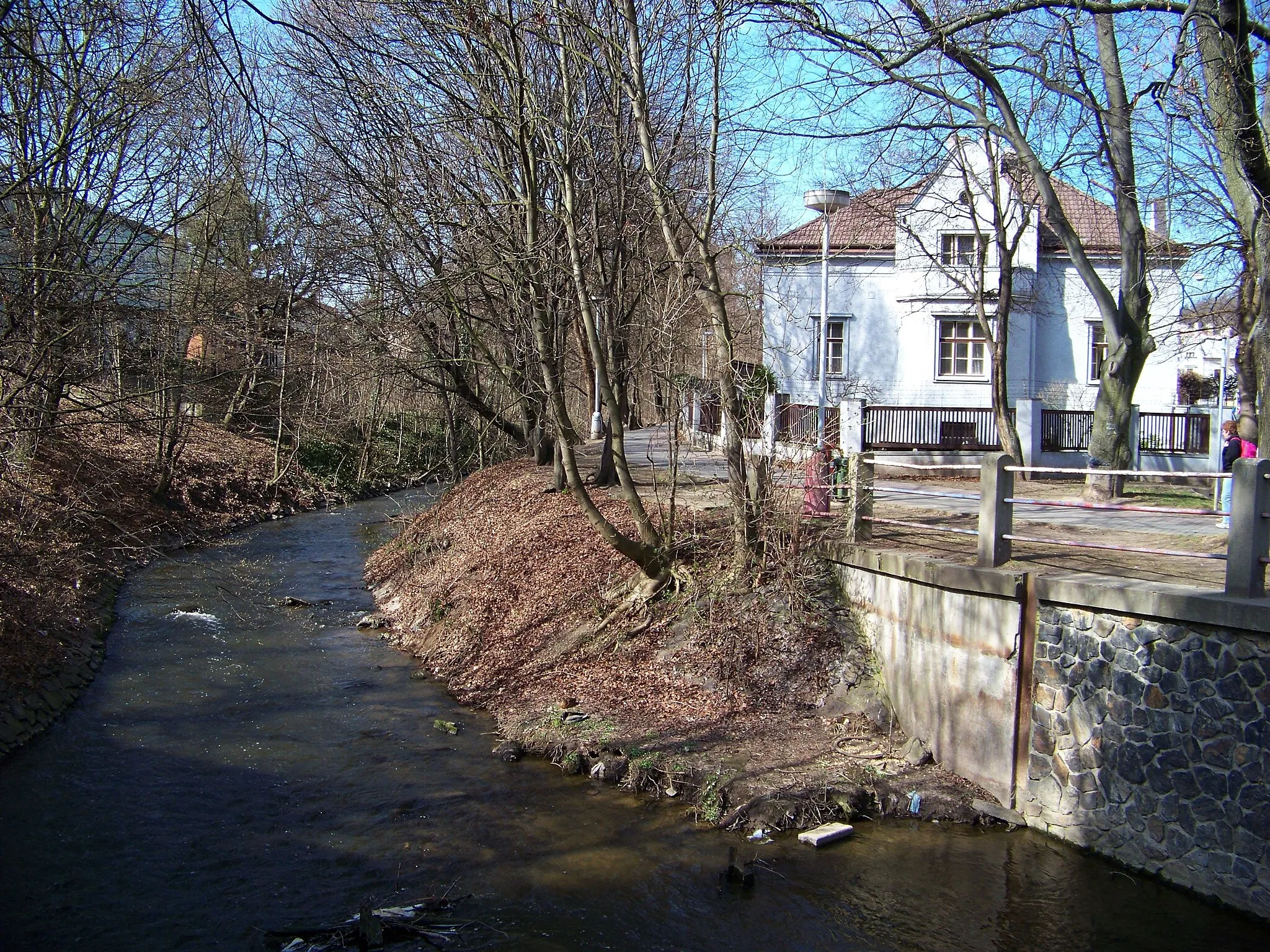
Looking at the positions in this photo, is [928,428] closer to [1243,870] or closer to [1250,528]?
[1250,528]

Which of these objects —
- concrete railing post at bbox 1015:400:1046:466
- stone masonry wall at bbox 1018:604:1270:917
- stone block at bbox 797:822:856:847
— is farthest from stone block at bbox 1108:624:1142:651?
concrete railing post at bbox 1015:400:1046:466

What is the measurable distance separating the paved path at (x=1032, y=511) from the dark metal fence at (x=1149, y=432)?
479cm

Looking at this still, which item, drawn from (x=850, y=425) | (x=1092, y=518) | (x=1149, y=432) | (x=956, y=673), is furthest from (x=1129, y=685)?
(x=1149, y=432)

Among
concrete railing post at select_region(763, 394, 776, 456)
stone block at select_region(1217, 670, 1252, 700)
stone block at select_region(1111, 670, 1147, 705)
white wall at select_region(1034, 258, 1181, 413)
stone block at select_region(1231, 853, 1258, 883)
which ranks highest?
white wall at select_region(1034, 258, 1181, 413)

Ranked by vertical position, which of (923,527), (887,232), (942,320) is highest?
(887,232)

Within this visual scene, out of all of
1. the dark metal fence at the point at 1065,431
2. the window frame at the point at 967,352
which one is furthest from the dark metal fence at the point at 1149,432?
the window frame at the point at 967,352

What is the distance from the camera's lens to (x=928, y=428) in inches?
1008

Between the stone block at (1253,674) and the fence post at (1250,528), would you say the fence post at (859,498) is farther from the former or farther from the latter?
the stone block at (1253,674)

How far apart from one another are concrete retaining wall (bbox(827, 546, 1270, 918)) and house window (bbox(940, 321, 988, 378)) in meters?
23.2

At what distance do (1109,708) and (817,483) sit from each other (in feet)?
16.0

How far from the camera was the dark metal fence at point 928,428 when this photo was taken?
1007 inches

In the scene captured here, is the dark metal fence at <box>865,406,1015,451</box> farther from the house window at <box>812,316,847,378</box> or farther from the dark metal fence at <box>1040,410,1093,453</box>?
the house window at <box>812,316,847,378</box>

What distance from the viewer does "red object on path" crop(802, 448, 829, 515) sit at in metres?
12.5

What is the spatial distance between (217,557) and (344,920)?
51.8 feet
